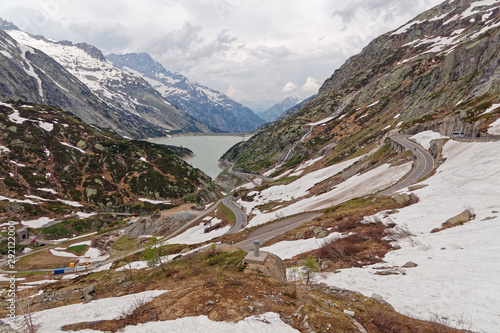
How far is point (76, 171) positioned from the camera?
122 m

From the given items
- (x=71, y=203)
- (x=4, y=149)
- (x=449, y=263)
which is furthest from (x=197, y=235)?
(x=4, y=149)

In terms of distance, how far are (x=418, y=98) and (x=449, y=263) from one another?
12266 cm

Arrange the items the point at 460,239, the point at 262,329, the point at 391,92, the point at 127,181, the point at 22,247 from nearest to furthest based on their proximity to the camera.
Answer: the point at 262,329 < the point at 460,239 < the point at 22,247 < the point at 127,181 < the point at 391,92

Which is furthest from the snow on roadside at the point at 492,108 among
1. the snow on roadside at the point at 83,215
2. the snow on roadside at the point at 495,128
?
the snow on roadside at the point at 83,215

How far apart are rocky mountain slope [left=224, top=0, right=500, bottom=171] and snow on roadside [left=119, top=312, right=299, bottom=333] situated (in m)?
58.1

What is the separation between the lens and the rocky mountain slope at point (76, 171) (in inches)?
4040

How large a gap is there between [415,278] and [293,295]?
8.14 metres

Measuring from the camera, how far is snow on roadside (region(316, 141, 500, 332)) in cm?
1142

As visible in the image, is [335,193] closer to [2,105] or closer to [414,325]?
[414,325]

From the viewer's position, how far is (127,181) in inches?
4961

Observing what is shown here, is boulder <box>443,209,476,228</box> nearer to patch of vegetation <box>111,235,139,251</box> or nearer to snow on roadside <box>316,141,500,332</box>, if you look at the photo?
snow on roadside <box>316,141,500,332</box>

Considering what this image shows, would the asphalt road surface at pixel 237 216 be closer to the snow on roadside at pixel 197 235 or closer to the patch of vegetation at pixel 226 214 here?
the patch of vegetation at pixel 226 214

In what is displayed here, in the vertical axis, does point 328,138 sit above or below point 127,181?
below

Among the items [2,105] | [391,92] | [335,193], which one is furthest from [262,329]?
[2,105]
